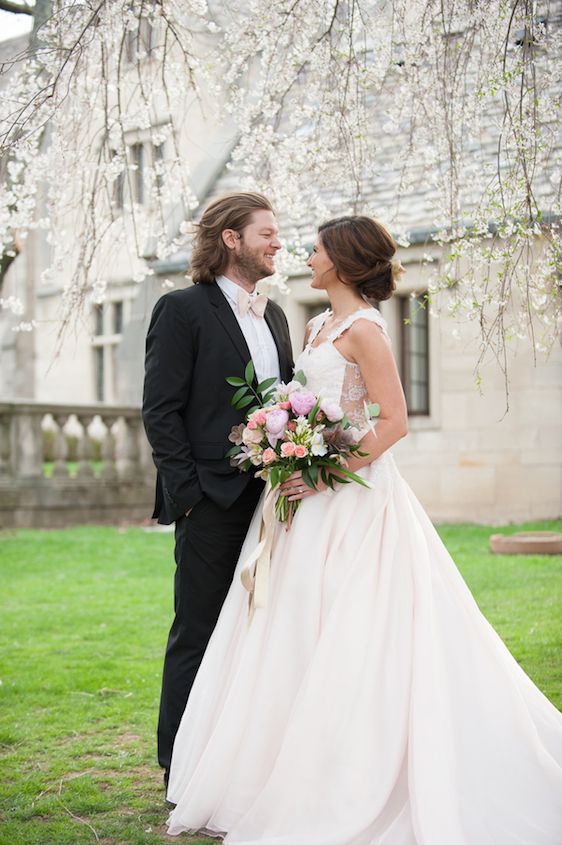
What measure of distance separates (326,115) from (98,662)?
12.6 ft

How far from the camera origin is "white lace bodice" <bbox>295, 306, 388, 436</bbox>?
3895mm

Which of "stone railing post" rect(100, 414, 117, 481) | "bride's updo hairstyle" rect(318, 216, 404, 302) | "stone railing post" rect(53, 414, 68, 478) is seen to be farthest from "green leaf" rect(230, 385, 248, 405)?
"stone railing post" rect(100, 414, 117, 481)

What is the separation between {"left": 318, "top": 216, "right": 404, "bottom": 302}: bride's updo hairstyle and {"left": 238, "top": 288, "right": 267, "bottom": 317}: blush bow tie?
1.36ft

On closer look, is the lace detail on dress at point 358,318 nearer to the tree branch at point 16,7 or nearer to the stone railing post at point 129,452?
the tree branch at point 16,7

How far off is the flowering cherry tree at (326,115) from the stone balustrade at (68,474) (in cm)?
621

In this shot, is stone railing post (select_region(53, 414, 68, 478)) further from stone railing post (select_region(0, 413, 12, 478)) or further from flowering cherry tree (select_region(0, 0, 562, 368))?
flowering cherry tree (select_region(0, 0, 562, 368))

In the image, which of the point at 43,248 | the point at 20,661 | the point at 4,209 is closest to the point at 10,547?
the point at 20,661

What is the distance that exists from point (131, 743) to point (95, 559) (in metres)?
5.97

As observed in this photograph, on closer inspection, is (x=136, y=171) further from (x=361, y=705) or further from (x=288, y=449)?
(x=361, y=705)

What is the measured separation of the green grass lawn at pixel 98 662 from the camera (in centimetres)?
405

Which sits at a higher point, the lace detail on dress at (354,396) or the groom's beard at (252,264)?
the groom's beard at (252,264)

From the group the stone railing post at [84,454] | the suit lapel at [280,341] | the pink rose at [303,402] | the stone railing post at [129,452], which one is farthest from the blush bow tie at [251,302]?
the stone railing post at [129,452]

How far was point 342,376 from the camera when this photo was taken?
3898mm

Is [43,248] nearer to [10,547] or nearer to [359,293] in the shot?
[10,547]
